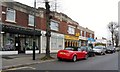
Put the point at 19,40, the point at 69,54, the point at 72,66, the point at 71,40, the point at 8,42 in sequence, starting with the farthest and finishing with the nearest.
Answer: the point at 71,40, the point at 19,40, the point at 8,42, the point at 69,54, the point at 72,66

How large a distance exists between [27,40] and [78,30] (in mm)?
23456

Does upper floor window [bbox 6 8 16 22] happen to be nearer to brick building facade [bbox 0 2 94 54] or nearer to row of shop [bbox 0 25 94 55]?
brick building facade [bbox 0 2 94 54]

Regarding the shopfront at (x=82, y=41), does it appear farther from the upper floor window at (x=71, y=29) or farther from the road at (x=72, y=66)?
the road at (x=72, y=66)

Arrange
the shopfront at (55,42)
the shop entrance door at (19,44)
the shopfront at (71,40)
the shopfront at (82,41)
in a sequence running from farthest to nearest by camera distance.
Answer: the shopfront at (82,41)
the shopfront at (71,40)
the shopfront at (55,42)
the shop entrance door at (19,44)

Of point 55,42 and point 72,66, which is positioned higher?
point 55,42

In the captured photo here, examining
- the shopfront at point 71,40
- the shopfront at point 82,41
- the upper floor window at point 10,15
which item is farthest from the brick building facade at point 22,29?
the shopfront at point 82,41

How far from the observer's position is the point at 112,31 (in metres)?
82.8

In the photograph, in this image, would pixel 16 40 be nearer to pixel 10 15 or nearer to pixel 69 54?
pixel 10 15

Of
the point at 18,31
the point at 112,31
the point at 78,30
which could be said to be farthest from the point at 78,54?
the point at 112,31

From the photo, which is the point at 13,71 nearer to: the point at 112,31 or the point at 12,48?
the point at 12,48

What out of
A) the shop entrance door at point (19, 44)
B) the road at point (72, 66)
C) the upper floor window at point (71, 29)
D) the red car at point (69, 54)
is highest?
the upper floor window at point (71, 29)

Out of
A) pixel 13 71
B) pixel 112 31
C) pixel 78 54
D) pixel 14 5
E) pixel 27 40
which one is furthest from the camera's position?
pixel 112 31

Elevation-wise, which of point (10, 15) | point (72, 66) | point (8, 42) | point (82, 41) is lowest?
point (72, 66)

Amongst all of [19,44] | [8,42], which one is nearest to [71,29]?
[19,44]
